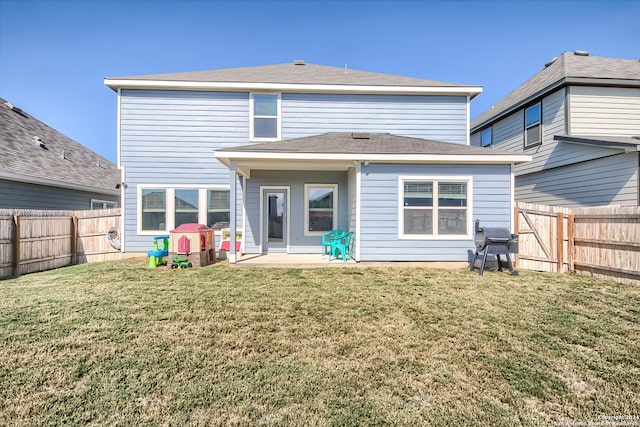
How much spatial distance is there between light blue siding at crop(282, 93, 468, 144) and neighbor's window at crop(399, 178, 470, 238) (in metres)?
3.12

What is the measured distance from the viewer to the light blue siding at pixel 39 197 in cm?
870

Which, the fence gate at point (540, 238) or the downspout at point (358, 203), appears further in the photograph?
the downspout at point (358, 203)

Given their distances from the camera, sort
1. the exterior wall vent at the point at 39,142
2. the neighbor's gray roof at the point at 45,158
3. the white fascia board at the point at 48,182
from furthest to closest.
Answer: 1. the exterior wall vent at the point at 39,142
2. the neighbor's gray roof at the point at 45,158
3. the white fascia board at the point at 48,182

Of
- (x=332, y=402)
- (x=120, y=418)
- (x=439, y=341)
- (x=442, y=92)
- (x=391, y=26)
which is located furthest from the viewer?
(x=391, y=26)

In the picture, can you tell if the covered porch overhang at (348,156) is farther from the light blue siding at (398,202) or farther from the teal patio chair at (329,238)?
the teal patio chair at (329,238)

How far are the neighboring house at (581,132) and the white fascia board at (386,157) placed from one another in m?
3.14

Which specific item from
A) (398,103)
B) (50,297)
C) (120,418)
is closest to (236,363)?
(120,418)

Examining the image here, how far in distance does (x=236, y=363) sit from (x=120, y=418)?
3.09ft

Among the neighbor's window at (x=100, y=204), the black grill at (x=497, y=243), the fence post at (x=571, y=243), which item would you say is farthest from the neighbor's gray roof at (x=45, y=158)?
the fence post at (x=571, y=243)

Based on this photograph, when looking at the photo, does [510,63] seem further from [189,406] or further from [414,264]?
[189,406]

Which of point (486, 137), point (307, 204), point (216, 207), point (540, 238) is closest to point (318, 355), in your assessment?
point (307, 204)

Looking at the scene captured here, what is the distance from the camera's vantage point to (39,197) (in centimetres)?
972

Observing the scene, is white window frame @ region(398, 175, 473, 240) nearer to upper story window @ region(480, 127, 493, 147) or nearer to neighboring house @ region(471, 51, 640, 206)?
neighboring house @ region(471, 51, 640, 206)

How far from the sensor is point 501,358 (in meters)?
Answer: 2.90
